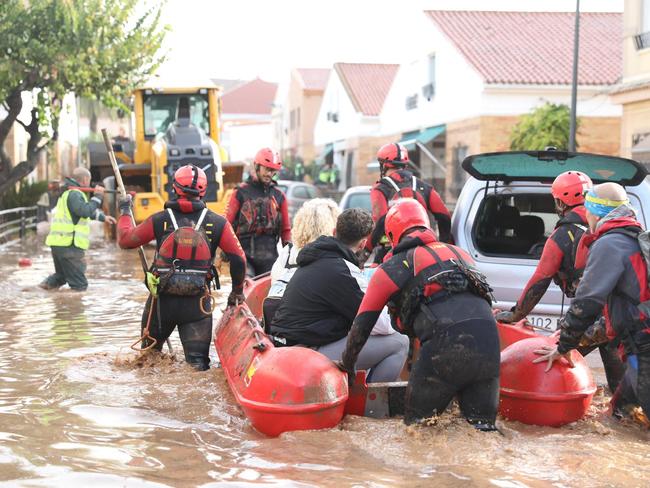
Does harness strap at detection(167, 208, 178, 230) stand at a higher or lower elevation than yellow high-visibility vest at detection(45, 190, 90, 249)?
higher

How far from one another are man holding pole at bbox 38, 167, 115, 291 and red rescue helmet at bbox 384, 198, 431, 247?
8.13m

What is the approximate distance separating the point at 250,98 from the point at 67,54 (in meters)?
75.3

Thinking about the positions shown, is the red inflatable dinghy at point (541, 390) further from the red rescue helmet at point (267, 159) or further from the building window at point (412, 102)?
the building window at point (412, 102)

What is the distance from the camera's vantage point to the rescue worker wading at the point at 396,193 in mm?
9219

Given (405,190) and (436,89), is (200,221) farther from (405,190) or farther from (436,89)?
(436,89)

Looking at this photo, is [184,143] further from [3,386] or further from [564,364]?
[564,364]

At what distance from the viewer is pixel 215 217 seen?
7.88 metres

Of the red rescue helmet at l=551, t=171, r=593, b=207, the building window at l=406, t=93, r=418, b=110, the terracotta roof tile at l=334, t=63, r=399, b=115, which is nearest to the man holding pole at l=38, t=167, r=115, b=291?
the red rescue helmet at l=551, t=171, r=593, b=207

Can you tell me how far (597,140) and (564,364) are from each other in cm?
2863

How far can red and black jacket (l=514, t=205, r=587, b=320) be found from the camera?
6617mm

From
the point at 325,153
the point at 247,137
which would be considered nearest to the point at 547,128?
the point at 325,153

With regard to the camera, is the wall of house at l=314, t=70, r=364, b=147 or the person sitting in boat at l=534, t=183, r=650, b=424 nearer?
the person sitting in boat at l=534, t=183, r=650, b=424

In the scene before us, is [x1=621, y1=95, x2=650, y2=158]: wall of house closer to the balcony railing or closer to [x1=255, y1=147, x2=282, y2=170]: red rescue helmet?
the balcony railing

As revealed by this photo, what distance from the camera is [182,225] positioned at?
7789 millimetres
